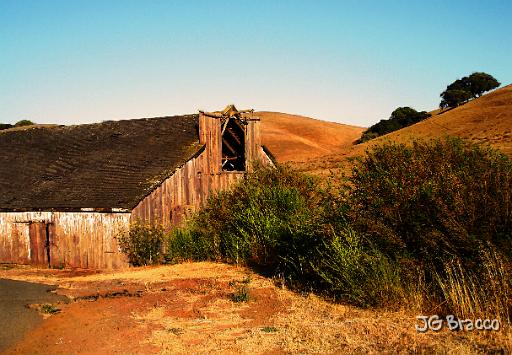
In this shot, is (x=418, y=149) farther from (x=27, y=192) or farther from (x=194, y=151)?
(x=27, y=192)

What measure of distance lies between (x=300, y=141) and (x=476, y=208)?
7238cm

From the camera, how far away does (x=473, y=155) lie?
847 centimetres

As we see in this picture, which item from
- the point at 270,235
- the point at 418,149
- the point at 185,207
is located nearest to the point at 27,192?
the point at 185,207

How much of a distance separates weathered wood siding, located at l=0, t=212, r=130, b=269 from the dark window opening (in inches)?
263

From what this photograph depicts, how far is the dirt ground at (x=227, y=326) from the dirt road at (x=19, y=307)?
0.76ft

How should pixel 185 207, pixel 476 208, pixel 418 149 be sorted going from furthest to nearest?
1. pixel 185 207
2. pixel 418 149
3. pixel 476 208

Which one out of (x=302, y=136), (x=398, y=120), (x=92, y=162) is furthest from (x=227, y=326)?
(x=302, y=136)

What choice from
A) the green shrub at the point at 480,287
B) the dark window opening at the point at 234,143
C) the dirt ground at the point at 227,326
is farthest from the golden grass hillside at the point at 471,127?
the green shrub at the point at 480,287

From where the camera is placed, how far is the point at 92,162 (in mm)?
21719

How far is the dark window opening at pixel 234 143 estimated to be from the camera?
22.6 m

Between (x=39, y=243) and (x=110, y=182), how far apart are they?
3.76 meters

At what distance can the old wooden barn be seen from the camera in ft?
58.7

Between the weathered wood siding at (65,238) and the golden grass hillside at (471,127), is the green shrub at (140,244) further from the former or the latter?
the golden grass hillside at (471,127)

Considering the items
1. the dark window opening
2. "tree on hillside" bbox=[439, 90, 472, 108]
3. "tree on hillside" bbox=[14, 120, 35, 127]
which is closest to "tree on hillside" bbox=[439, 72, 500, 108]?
"tree on hillside" bbox=[439, 90, 472, 108]
